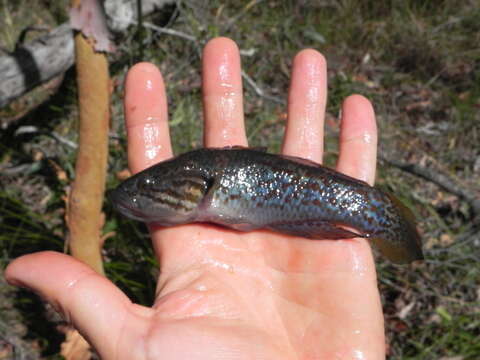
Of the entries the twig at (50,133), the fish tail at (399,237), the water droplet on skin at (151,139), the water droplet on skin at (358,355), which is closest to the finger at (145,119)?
the water droplet on skin at (151,139)

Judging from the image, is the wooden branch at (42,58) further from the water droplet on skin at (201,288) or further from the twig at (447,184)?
the twig at (447,184)

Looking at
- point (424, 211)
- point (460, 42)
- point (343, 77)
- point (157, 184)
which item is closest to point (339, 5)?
point (343, 77)

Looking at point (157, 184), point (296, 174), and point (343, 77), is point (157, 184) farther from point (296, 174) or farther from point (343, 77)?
point (343, 77)

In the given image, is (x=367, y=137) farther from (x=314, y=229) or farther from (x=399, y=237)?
(x=314, y=229)

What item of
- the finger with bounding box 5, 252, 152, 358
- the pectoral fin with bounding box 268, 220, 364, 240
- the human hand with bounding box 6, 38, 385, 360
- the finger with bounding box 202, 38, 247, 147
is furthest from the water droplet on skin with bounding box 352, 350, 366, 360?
the finger with bounding box 202, 38, 247, 147

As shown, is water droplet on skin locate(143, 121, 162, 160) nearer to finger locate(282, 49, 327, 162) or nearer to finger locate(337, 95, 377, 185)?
finger locate(282, 49, 327, 162)

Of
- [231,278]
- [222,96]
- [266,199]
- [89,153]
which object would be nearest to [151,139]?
[89,153]
